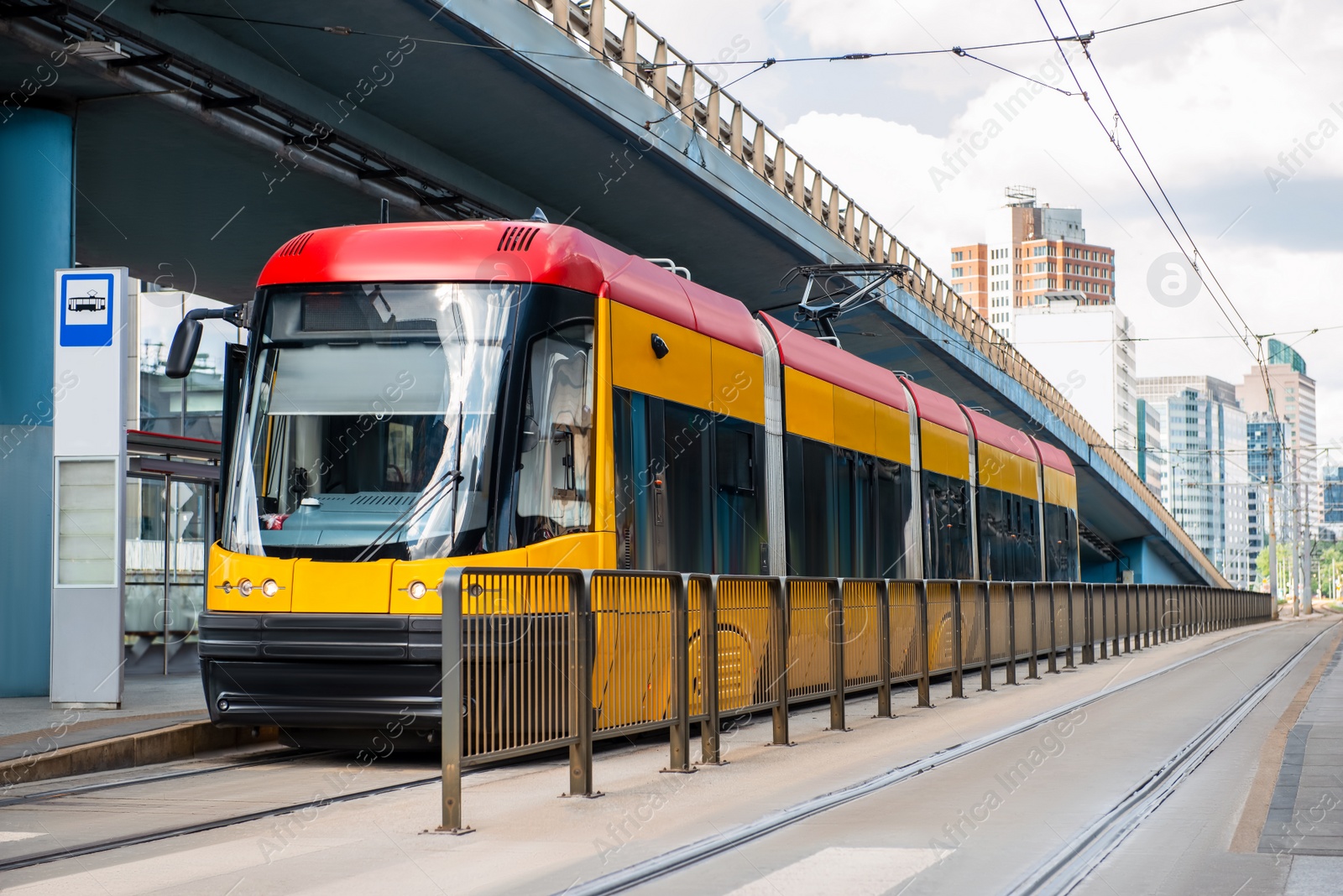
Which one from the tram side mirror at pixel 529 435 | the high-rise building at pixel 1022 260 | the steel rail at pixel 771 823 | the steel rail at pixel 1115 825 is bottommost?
the steel rail at pixel 1115 825

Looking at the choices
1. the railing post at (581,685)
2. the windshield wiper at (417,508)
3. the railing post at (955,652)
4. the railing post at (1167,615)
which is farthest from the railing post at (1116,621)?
the railing post at (581,685)

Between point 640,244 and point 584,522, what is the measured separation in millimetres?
18202

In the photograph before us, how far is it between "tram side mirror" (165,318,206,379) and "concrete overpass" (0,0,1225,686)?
480 centimetres

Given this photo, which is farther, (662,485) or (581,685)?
(662,485)

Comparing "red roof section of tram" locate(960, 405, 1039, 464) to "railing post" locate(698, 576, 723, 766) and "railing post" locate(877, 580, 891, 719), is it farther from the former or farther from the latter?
"railing post" locate(698, 576, 723, 766)

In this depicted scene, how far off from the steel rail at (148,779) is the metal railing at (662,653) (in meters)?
2.65

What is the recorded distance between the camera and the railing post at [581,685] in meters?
8.40

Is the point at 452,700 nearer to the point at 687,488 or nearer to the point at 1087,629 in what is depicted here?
the point at 687,488

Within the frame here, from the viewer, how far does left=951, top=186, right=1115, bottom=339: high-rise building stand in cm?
18262

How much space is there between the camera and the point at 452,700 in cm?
712

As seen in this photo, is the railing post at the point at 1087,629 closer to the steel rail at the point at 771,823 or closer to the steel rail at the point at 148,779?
the steel rail at the point at 771,823

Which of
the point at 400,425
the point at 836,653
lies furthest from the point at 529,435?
the point at 836,653

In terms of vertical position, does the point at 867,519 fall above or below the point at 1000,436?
below

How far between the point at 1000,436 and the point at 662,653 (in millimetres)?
17067
